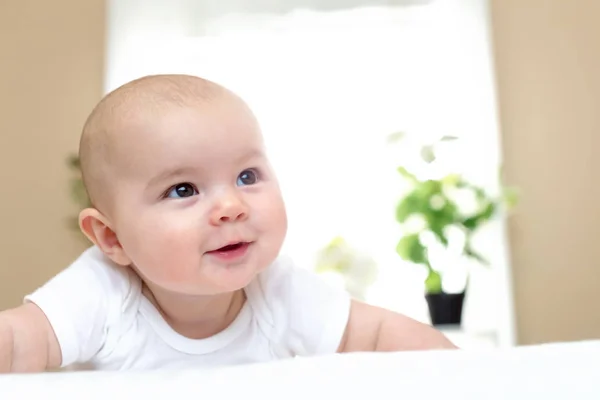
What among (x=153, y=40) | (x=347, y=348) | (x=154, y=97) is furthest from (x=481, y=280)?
(x=154, y=97)

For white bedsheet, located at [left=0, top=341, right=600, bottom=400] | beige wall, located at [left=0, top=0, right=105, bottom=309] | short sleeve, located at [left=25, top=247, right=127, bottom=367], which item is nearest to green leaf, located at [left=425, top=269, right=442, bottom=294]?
beige wall, located at [left=0, top=0, right=105, bottom=309]

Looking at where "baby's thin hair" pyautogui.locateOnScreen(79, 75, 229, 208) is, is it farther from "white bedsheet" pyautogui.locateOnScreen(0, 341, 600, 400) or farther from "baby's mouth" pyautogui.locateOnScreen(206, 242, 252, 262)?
"white bedsheet" pyautogui.locateOnScreen(0, 341, 600, 400)

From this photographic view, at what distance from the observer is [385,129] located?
6.03ft

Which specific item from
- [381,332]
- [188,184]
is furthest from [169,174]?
[381,332]

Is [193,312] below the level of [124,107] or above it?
below

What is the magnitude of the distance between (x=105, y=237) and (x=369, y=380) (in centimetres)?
42

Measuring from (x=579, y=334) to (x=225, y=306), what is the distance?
127 centimetres

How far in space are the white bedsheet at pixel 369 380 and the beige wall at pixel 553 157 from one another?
1.46 meters

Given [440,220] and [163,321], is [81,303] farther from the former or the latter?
[440,220]

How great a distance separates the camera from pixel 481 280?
1840 mm

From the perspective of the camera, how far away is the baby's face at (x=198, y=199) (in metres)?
0.67

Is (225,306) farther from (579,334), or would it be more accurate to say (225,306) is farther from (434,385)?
(579,334)

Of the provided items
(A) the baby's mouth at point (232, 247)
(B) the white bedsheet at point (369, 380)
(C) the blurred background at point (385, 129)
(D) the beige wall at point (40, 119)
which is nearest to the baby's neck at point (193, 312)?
(A) the baby's mouth at point (232, 247)

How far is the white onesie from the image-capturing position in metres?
0.73
